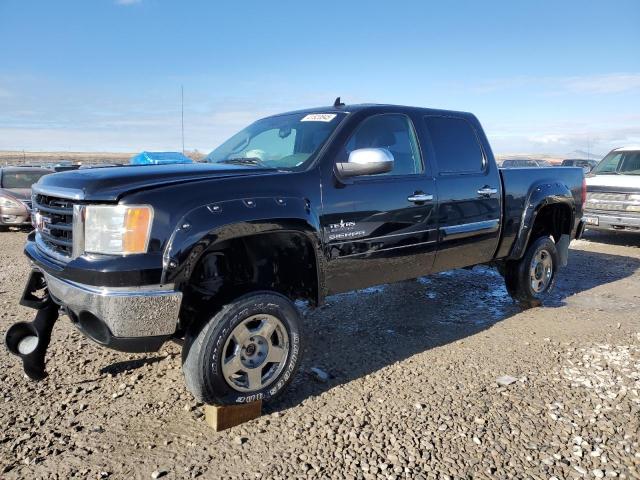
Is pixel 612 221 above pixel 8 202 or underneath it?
underneath

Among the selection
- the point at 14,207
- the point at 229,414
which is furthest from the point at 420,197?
the point at 14,207

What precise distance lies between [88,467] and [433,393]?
217cm

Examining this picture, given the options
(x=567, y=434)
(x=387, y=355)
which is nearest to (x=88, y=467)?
(x=387, y=355)

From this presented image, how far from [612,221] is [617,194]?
0.52 meters

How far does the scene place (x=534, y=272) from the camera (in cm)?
579

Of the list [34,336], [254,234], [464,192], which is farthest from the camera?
[464,192]

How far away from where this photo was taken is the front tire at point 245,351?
9.95ft

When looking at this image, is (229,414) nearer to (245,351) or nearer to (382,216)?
(245,351)

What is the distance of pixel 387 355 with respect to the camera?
430 centimetres

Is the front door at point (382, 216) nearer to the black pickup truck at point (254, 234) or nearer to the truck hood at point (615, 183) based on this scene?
the black pickup truck at point (254, 234)

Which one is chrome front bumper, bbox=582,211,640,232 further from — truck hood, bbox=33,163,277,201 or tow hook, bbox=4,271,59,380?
tow hook, bbox=4,271,59,380

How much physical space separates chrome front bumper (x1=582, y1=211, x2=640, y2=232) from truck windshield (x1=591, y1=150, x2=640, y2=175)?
1.12 m

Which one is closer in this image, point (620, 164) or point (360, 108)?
point (360, 108)

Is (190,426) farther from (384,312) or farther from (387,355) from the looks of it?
(384,312)
